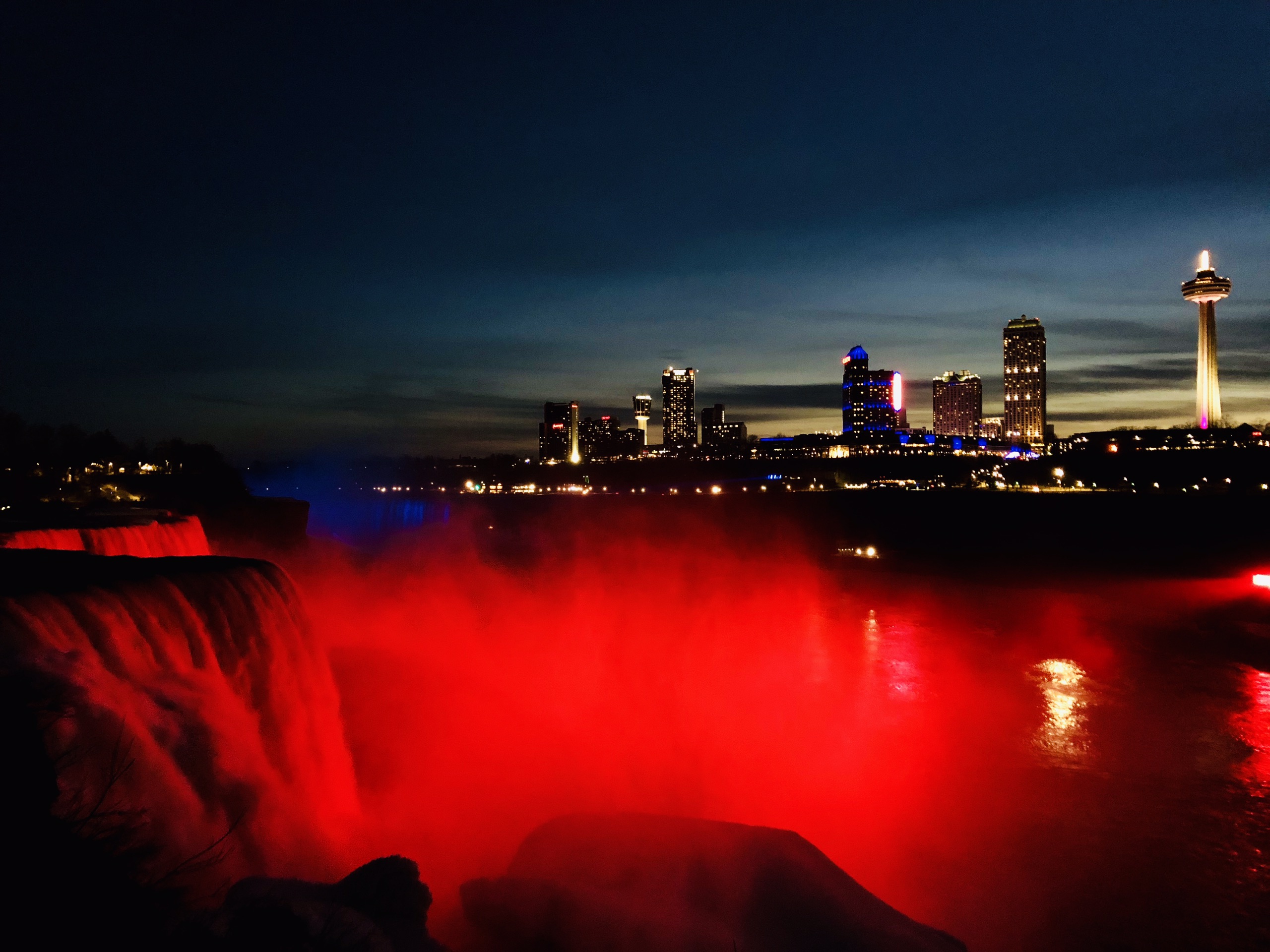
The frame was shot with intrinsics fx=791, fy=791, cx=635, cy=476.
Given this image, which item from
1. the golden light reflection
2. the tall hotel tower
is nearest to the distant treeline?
the golden light reflection

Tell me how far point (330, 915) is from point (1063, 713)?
17.4m

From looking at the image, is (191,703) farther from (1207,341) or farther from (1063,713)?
(1207,341)

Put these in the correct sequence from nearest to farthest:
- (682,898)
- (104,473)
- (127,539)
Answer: (682,898)
(127,539)
(104,473)

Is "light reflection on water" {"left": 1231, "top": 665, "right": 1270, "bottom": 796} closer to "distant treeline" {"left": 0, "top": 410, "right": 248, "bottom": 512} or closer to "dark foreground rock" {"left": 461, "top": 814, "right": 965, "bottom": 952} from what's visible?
"dark foreground rock" {"left": 461, "top": 814, "right": 965, "bottom": 952}

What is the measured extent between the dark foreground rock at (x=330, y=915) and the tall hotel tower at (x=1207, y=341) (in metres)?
169

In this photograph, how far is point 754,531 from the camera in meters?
68.2

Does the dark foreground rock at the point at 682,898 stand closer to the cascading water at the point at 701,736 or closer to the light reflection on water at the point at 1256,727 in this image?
the cascading water at the point at 701,736

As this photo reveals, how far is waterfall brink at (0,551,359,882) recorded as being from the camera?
5.97 meters

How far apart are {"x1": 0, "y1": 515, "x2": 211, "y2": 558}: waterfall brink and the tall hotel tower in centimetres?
16437

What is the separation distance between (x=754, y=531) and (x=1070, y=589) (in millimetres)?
33388

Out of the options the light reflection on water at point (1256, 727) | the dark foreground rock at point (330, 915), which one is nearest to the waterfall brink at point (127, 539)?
the dark foreground rock at point (330, 915)

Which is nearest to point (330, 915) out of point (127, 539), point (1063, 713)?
point (127, 539)

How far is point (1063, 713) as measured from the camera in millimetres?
17781

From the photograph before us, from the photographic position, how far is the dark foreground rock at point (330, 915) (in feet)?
14.9
